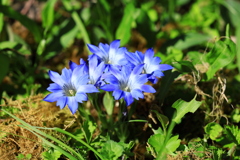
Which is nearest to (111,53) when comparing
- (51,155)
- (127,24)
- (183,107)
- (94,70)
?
(94,70)

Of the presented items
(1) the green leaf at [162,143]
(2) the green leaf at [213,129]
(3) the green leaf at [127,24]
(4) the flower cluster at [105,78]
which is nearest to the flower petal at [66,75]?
(4) the flower cluster at [105,78]

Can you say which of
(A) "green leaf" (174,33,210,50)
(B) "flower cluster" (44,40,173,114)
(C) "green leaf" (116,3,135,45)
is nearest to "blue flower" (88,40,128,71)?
(B) "flower cluster" (44,40,173,114)

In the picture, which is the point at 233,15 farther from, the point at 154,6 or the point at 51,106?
the point at 51,106

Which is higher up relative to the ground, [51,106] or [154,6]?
[154,6]

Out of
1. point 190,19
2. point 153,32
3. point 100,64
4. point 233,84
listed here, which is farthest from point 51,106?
point 190,19

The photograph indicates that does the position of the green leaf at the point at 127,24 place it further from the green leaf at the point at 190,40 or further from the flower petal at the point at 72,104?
the flower petal at the point at 72,104

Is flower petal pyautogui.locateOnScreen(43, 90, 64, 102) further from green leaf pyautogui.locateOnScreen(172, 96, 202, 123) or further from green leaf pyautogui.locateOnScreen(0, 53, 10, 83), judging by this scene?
green leaf pyautogui.locateOnScreen(0, 53, 10, 83)
